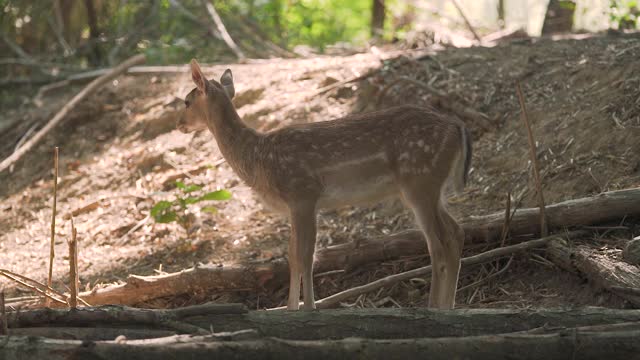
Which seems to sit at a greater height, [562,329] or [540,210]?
[540,210]

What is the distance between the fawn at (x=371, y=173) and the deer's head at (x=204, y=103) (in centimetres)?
73

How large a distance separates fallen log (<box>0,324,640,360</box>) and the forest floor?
1.52 meters

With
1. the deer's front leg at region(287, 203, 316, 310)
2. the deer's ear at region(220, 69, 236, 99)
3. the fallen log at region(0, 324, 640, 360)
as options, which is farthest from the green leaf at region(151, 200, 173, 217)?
the fallen log at region(0, 324, 640, 360)

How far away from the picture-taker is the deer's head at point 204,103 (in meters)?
6.94

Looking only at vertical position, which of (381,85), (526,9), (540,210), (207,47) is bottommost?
(540,210)

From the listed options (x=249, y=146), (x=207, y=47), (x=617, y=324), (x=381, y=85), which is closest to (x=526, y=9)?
(x=207, y=47)

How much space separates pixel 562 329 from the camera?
407 centimetres

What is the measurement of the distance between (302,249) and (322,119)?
11.6 feet

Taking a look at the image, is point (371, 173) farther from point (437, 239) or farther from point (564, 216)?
point (564, 216)

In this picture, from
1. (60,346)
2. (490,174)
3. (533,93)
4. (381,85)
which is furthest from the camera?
(381,85)

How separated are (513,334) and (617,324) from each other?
59 cm

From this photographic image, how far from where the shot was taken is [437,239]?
5812 mm

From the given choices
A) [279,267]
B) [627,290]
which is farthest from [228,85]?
[627,290]

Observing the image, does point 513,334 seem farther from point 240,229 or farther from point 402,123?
point 240,229
